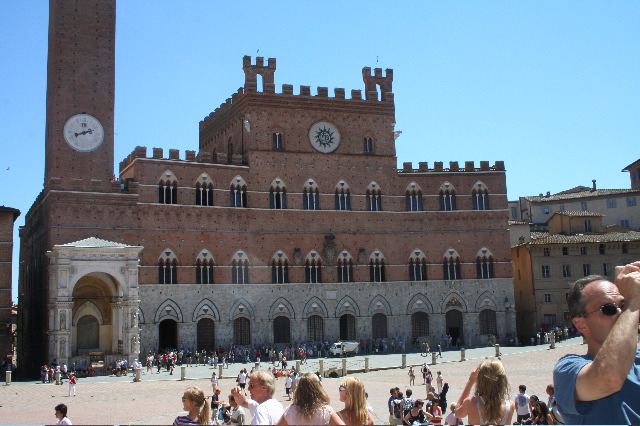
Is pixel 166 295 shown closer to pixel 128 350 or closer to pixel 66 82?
pixel 128 350

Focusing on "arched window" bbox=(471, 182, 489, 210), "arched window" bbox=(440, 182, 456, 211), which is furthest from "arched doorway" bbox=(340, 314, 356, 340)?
"arched window" bbox=(471, 182, 489, 210)

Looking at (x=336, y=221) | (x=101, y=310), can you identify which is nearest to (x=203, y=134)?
(x=336, y=221)

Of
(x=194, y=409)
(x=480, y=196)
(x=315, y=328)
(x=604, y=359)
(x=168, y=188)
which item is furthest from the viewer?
(x=480, y=196)

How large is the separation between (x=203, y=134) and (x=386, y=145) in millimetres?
16270

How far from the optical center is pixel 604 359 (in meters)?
4.01

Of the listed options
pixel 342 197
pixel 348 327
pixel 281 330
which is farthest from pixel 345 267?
pixel 281 330

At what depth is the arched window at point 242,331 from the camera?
46094 mm

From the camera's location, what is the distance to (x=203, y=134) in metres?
59.2

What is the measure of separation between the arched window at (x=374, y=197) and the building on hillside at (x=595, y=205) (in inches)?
Answer: 767

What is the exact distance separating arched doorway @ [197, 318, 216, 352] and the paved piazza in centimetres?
340

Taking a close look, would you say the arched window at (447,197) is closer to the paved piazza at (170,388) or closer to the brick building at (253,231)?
the brick building at (253,231)

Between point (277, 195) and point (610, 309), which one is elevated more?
point (277, 195)

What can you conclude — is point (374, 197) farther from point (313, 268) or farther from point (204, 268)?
point (204, 268)

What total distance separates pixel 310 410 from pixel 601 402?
2910 millimetres
